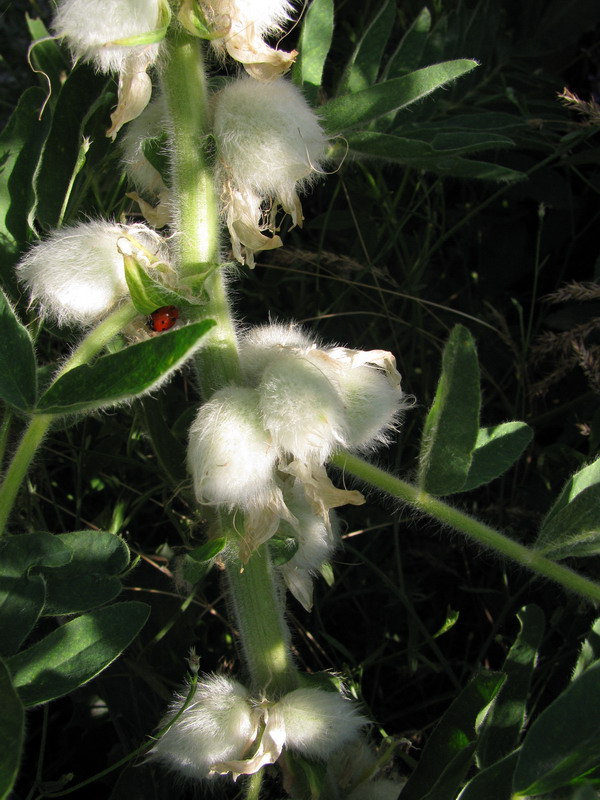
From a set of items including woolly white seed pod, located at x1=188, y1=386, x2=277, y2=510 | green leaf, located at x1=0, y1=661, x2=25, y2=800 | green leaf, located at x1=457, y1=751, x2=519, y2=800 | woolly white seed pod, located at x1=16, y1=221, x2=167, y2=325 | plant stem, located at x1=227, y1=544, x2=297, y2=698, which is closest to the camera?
green leaf, located at x1=0, y1=661, x2=25, y2=800

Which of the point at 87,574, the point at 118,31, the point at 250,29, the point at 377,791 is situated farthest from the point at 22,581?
the point at 250,29

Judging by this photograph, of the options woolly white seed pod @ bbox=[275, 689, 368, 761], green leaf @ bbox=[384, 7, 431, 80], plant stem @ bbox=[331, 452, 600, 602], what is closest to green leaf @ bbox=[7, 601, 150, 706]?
woolly white seed pod @ bbox=[275, 689, 368, 761]

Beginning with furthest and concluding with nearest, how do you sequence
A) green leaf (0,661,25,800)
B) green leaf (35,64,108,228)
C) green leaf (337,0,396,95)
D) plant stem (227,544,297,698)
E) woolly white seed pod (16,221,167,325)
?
green leaf (337,0,396,95) < green leaf (35,64,108,228) < plant stem (227,544,297,698) < woolly white seed pod (16,221,167,325) < green leaf (0,661,25,800)

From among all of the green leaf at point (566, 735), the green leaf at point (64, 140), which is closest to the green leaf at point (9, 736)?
the green leaf at point (566, 735)

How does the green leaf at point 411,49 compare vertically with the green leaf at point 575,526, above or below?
above

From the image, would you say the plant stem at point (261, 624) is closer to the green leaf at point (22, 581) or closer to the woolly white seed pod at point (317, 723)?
the woolly white seed pod at point (317, 723)

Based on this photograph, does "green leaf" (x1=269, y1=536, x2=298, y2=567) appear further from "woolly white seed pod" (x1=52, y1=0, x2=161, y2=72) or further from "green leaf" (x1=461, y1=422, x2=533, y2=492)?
"woolly white seed pod" (x1=52, y1=0, x2=161, y2=72)
